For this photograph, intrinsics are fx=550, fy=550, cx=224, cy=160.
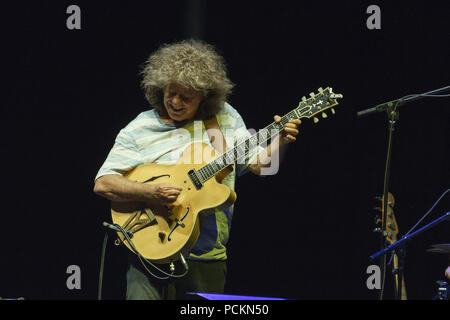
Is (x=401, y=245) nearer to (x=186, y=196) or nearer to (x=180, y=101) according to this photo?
(x=186, y=196)

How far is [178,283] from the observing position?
2.95 m

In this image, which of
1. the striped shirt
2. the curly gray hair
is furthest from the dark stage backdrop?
the striped shirt

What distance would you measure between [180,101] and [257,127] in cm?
87

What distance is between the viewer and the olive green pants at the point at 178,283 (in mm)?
2936

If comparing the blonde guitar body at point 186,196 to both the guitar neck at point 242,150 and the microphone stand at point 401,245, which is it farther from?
the microphone stand at point 401,245

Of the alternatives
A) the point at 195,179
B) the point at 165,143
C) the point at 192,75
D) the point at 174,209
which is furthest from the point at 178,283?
the point at 192,75

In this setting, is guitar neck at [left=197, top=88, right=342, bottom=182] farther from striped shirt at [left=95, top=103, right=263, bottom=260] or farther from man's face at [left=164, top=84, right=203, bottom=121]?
man's face at [left=164, top=84, right=203, bottom=121]

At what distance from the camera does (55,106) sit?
13.0 ft

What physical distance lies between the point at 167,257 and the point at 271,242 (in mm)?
1205

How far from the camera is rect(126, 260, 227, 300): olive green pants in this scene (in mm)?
2936

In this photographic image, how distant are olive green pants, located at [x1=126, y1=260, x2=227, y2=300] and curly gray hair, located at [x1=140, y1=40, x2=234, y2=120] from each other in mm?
855

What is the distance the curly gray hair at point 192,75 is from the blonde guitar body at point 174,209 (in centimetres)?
31
